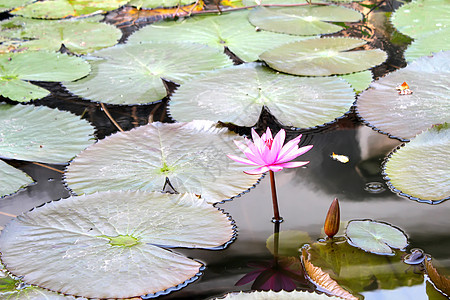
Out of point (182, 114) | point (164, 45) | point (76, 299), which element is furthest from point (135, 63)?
point (76, 299)

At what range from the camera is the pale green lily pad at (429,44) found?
92.2 inches

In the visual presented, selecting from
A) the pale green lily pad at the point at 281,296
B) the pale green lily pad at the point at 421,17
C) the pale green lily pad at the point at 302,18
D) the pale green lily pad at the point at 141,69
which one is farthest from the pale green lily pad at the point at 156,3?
the pale green lily pad at the point at 281,296

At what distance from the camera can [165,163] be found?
165cm

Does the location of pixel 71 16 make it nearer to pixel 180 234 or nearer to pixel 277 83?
pixel 277 83

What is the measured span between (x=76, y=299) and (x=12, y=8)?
2.85m

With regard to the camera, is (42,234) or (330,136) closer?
(42,234)

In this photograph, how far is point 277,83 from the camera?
7.01 feet

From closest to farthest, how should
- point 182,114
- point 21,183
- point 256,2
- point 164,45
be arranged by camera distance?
point 21,183
point 182,114
point 164,45
point 256,2

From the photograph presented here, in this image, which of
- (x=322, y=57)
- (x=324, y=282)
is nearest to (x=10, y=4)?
(x=322, y=57)

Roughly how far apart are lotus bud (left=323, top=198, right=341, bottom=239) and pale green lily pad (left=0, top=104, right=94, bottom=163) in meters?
0.97

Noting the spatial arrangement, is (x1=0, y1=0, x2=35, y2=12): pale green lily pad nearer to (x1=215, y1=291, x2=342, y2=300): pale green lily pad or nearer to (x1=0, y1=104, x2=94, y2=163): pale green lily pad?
(x1=0, y1=104, x2=94, y2=163): pale green lily pad

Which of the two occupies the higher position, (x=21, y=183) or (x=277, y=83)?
(x=277, y=83)

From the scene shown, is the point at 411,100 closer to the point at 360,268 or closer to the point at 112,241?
the point at 360,268

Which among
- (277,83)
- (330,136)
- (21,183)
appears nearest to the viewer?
(21,183)
